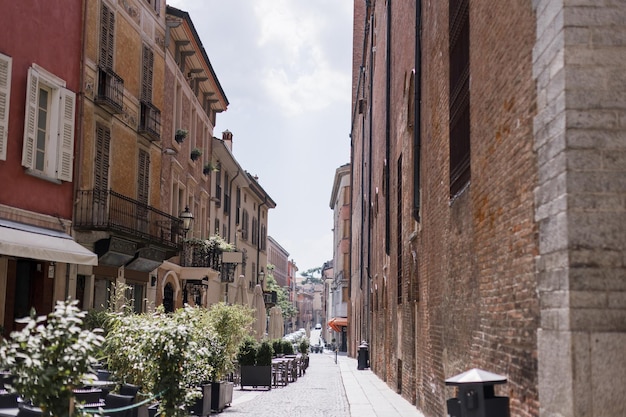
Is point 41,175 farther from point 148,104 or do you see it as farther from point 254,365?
point 254,365

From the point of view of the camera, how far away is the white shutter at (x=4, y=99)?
13.6 metres

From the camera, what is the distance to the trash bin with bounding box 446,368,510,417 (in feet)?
20.7

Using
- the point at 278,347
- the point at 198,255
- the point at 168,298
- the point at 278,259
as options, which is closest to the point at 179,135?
the point at 198,255

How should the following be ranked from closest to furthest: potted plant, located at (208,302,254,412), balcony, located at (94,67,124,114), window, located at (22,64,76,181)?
window, located at (22,64,76,181), potted plant, located at (208,302,254,412), balcony, located at (94,67,124,114)

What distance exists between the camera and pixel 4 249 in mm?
12602

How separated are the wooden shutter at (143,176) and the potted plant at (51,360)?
15996 mm

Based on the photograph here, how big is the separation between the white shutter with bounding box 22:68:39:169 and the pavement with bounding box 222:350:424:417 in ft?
19.4

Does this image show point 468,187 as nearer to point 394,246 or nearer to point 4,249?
point 4,249

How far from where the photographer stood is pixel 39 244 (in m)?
13.9

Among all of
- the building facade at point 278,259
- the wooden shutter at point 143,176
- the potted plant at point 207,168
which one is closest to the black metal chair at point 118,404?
the wooden shutter at point 143,176

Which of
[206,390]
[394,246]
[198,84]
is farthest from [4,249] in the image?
[198,84]

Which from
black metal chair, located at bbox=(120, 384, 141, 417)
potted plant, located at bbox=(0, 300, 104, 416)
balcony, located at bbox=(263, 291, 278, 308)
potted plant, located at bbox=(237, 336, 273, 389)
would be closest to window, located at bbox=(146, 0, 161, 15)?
potted plant, located at bbox=(237, 336, 273, 389)

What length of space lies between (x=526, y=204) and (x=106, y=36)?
46.8 feet

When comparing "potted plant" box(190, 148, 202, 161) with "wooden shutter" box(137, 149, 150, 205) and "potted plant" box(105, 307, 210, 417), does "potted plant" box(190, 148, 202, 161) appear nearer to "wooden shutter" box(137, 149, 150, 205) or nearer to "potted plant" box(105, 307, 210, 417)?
"wooden shutter" box(137, 149, 150, 205)
